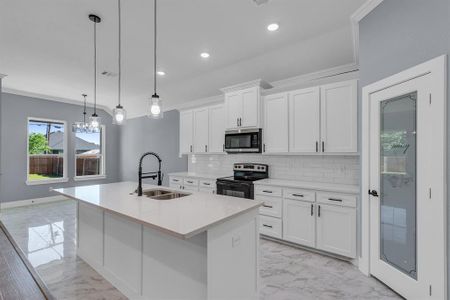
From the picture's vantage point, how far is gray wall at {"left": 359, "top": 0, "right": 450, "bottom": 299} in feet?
5.66

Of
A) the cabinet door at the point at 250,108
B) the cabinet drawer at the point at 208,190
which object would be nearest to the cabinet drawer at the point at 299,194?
the cabinet door at the point at 250,108

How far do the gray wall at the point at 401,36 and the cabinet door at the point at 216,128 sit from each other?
255 cm

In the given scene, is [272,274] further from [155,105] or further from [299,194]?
[155,105]

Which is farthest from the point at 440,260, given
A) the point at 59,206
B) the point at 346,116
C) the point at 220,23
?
the point at 59,206

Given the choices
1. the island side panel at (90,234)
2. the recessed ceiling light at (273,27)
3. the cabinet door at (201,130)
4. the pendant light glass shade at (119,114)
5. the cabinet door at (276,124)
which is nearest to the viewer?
the island side panel at (90,234)

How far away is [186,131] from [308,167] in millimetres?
2829

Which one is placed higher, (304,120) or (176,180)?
(304,120)

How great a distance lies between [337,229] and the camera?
2.82 m

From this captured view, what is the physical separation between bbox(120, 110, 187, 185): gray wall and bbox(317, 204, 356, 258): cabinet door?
3.58 metres

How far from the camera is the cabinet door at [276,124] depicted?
357 centimetres

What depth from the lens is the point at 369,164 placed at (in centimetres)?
248

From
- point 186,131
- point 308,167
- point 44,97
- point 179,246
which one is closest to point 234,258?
point 179,246

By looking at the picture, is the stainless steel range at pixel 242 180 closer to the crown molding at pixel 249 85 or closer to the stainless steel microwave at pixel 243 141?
the stainless steel microwave at pixel 243 141

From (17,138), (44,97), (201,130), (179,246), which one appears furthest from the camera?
(44,97)
